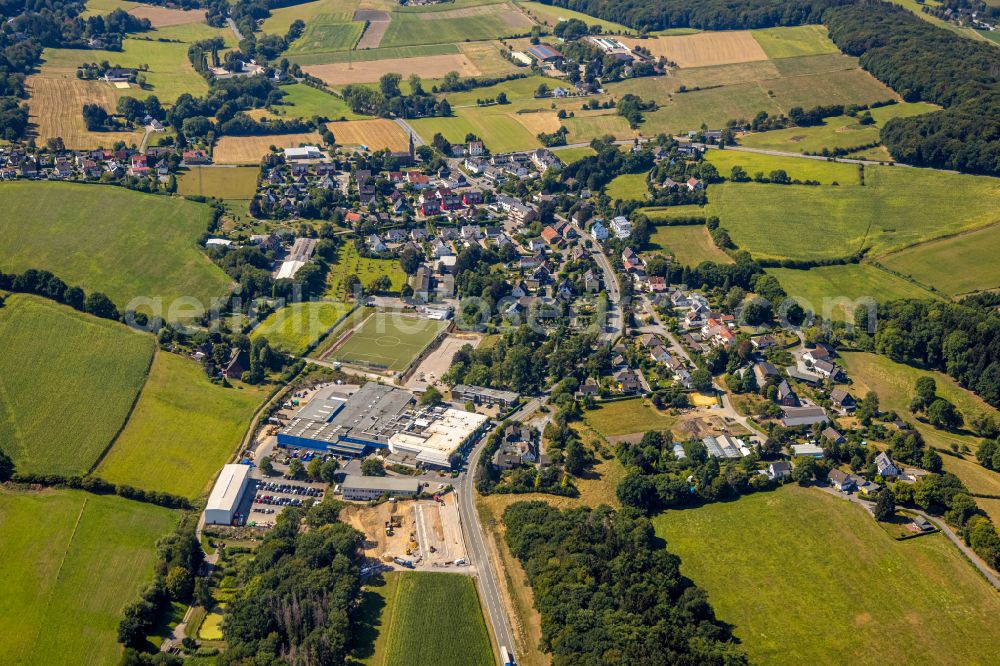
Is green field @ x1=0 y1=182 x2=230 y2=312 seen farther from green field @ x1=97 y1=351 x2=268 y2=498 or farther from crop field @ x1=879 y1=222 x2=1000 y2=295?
crop field @ x1=879 y1=222 x2=1000 y2=295

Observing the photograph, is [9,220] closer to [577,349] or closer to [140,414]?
[140,414]

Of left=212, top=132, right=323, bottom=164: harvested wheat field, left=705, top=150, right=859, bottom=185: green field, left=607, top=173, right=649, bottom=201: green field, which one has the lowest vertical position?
left=212, top=132, right=323, bottom=164: harvested wheat field

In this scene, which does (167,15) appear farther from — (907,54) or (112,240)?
(907,54)

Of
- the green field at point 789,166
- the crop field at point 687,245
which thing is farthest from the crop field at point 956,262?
the crop field at point 687,245

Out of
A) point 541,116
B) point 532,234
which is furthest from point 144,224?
point 541,116

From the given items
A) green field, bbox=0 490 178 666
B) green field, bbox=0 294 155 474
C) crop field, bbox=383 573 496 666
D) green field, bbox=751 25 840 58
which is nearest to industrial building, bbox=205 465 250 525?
green field, bbox=0 490 178 666

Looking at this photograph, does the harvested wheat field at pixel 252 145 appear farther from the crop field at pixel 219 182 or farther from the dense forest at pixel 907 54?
the dense forest at pixel 907 54

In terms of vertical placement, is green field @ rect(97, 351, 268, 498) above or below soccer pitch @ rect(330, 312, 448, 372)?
below
